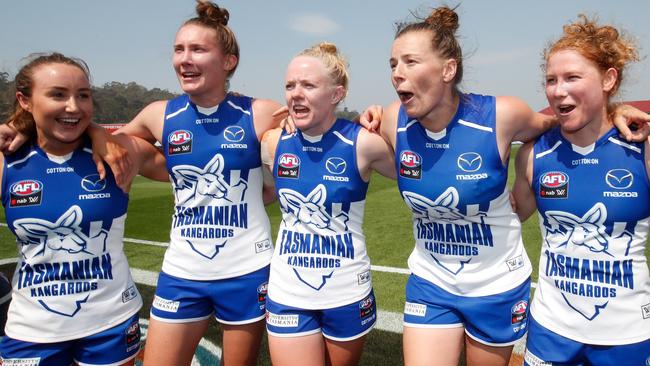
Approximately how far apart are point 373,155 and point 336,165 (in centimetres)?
25

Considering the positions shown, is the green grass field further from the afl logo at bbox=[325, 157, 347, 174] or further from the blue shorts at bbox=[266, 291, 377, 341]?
the afl logo at bbox=[325, 157, 347, 174]

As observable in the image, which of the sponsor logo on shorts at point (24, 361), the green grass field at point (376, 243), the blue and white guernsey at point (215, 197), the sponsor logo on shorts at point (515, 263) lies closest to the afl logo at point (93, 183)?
the blue and white guernsey at point (215, 197)

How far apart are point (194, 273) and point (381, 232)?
22.1 feet

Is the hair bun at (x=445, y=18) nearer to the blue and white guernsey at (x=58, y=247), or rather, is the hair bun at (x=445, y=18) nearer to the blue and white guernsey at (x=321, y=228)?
the blue and white guernsey at (x=321, y=228)

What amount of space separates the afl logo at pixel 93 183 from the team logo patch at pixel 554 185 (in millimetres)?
2399

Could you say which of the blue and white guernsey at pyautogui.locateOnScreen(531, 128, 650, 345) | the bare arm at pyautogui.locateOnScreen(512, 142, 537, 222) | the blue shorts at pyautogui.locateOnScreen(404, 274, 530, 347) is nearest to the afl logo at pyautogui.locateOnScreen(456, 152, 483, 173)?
the bare arm at pyautogui.locateOnScreen(512, 142, 537, 222)

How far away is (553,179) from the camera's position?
260 cm

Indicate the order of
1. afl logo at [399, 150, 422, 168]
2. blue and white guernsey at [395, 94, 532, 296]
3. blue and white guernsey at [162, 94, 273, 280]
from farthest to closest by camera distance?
blue and white guernsey at [162, 94, 273, 280] → afl logo at [399, 150, 422, 168] → blue and white guernsey at [395, 94, 532, 296]

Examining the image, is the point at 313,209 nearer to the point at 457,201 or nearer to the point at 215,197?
the point at 215,197

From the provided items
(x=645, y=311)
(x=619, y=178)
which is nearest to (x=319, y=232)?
(x=619, y=178)

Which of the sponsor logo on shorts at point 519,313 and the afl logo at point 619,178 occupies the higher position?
the afl logo at point 619,178

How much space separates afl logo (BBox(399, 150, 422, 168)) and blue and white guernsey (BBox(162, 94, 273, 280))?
37.1 inches

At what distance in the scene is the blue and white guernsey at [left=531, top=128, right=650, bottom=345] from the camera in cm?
244

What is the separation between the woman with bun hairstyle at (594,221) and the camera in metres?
2.44
